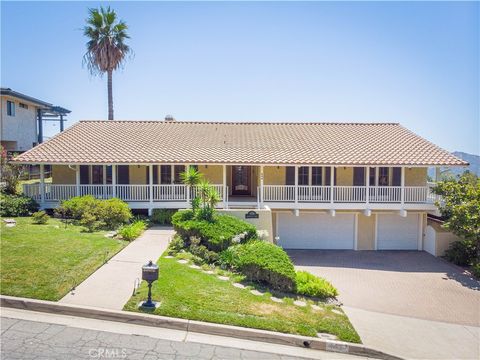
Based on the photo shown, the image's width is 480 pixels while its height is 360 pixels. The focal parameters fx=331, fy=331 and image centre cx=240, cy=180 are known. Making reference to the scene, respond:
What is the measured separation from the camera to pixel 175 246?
12148mm

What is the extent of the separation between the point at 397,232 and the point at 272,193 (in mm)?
7317

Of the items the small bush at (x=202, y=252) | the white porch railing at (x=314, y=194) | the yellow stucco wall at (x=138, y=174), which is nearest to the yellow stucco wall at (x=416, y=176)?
the white porch railing at (x=314, y=194)

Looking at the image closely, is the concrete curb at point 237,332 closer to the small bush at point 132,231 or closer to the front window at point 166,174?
the small bush at point 132,231

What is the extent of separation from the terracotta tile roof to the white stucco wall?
9.79 m

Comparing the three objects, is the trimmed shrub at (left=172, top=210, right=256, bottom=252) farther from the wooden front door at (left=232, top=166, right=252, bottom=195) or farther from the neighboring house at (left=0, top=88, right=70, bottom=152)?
the neighboring house at (left=0, top=88, right=70, bottom=152)

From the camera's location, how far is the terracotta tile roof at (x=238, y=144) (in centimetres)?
1664

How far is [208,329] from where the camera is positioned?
23.5 ft

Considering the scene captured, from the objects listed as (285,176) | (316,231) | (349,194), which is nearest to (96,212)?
(285,176)

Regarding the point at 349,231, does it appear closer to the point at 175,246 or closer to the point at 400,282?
the point at 400,282

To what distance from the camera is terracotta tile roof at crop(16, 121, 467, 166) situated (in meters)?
16.6

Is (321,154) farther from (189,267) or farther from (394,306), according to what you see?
(189,267)

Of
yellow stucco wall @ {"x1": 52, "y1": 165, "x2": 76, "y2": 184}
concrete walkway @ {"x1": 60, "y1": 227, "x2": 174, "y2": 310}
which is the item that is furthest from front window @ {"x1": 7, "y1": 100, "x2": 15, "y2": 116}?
concrete walkway @ {"x1": 60, "y1": 227, "x2": 174, "y2": 310}

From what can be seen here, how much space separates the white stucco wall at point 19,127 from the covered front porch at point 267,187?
12.9 m

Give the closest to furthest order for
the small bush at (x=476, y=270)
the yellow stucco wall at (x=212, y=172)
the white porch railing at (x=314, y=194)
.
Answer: the small bush at (x=476, y=270) → the white porch railing at (x=314, y=194) → the yellow stucco wall at (x=212, y=172)
